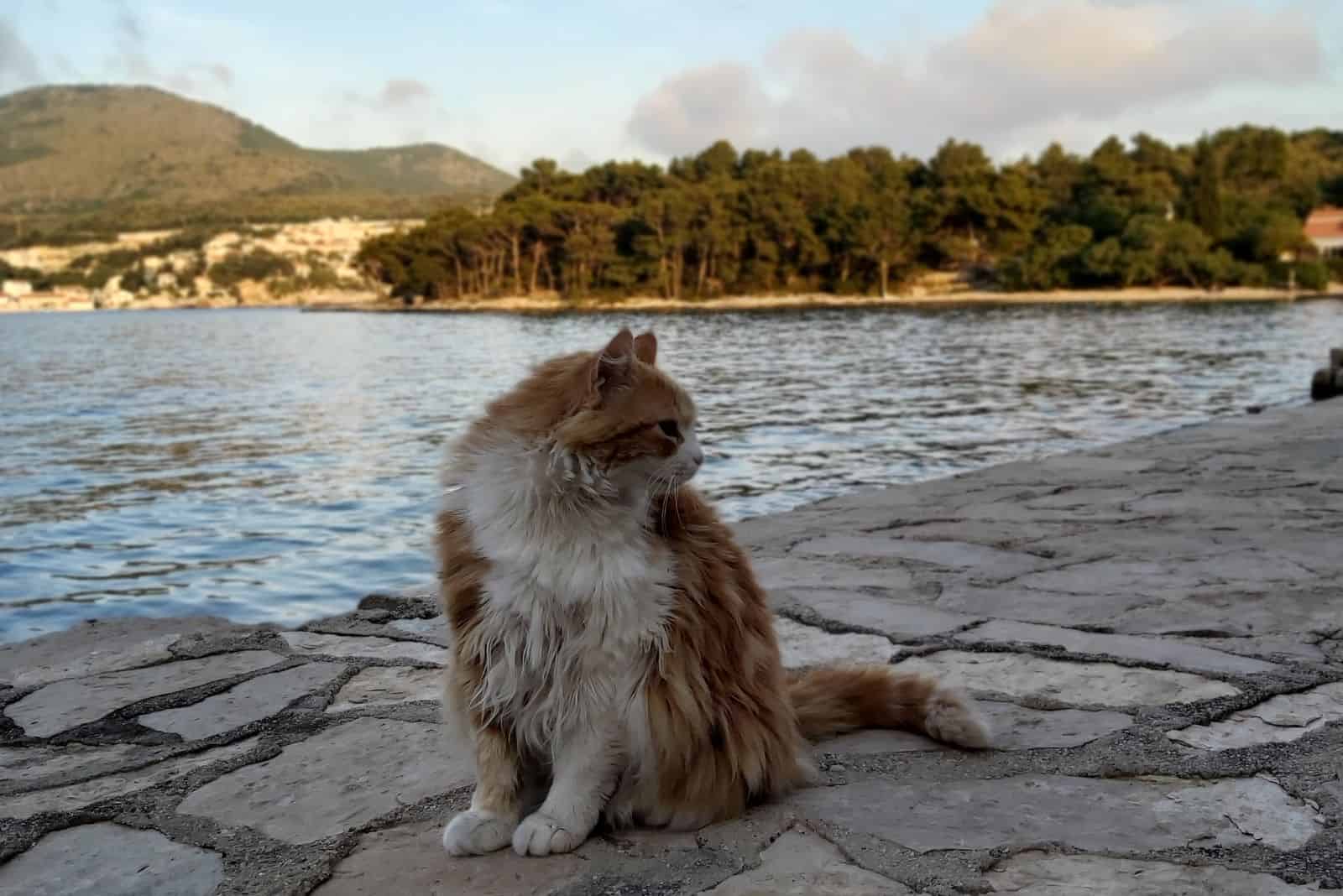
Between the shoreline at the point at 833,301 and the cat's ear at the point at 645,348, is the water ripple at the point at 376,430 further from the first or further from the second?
the shoreline at the point at 833,301

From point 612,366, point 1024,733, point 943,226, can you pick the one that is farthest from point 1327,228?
point 612,366

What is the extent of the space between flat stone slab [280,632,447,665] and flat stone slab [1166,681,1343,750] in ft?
7.25

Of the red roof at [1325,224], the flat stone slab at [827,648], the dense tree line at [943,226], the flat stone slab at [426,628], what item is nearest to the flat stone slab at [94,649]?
the flat stone slab at [426,628]

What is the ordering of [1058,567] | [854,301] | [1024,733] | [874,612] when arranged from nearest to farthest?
[1024,733], [874,612], [1058,567], [854,301]

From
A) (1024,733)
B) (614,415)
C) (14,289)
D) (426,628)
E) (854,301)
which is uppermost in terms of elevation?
(14,289)

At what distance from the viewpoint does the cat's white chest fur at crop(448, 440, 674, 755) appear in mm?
2066

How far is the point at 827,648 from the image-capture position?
347 cm

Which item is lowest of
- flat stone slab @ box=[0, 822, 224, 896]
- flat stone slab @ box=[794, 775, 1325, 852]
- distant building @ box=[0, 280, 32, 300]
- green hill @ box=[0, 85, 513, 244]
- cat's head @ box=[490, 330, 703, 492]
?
flat stone slab @ box=[0, 822, 224, 896]

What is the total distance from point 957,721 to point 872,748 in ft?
0.70

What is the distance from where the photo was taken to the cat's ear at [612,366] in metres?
2.08

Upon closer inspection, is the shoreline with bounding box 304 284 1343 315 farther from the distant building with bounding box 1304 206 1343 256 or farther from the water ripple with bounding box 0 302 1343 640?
the water ripple with bounding box 0 302 1343 640

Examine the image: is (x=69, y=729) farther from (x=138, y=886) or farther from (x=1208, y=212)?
(x=1208, y=212)

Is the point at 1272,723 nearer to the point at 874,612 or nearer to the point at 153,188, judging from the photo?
the point at 874,612

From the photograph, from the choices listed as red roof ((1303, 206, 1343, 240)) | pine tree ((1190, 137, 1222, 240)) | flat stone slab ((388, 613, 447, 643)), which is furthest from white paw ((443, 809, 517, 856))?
red roof ((1303, 206, 1343, 240))
